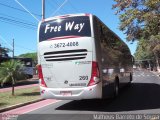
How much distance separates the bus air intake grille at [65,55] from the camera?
13.1m

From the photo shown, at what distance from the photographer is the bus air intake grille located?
1314 centimetres

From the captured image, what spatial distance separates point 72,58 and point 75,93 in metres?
1.34

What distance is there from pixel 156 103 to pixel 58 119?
5.44 metres

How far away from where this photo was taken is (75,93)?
13.1m

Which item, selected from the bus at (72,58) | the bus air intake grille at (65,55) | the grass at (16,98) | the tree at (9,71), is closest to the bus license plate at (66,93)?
the bus at (72,58)

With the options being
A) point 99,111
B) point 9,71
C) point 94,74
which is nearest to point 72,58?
point 94,74

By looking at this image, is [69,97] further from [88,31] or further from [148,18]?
[148,18]

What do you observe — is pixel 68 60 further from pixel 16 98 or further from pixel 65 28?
pixel 16 98

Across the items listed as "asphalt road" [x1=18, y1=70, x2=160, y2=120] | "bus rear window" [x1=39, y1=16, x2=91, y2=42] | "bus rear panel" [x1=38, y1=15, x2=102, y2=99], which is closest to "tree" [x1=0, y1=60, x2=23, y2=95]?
"asphalt road" [x1=18, y1=70, x2=160, y2=120]

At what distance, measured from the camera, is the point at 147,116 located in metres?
11.4

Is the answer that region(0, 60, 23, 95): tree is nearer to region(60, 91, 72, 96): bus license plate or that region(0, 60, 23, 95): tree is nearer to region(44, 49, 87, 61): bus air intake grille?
region(44, 49, 87, 61): bus air intake grille

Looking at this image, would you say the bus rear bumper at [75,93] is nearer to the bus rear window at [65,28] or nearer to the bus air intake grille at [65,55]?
the bus air intake grille at [65,55]

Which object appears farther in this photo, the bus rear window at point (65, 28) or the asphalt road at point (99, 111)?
the bus rear window at point (65, 28)

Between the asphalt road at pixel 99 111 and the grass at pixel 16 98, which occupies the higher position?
the grass at pixel 16 98
